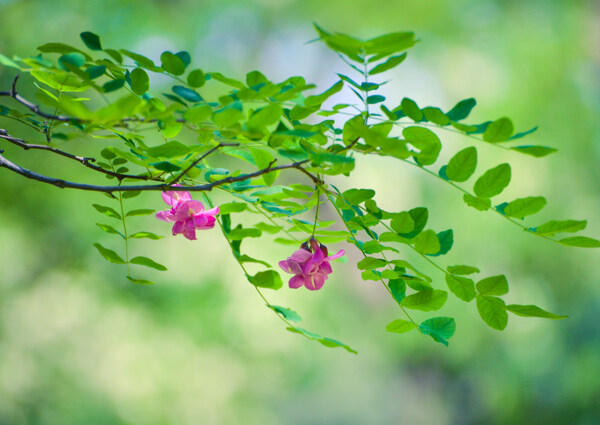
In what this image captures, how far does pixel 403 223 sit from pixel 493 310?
0.36 ft

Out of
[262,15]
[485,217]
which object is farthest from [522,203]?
[262,15]

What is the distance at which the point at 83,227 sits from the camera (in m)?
3.18

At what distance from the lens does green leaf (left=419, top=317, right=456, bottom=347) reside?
1.79 ft

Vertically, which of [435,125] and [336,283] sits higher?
[435,125]

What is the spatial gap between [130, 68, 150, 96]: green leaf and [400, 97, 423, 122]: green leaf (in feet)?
0.76

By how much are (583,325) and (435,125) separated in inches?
141

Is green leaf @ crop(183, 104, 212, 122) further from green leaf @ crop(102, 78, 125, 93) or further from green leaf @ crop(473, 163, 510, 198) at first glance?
green leaf @ crop(473, 163, 510, 198)

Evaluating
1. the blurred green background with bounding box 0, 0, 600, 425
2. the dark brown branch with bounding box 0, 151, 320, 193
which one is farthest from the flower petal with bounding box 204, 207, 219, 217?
the blurred green background with bounding box 0, 0, 600, 425

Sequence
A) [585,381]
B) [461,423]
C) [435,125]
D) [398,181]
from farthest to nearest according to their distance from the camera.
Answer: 1. [461,423]
2. [398,181]
3. [585,381]
4. [435,125]

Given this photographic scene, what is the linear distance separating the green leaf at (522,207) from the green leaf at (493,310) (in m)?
0.08

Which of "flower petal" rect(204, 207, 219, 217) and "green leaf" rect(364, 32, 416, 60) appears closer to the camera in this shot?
"green leaf" rect(364, 32, 416, 60)

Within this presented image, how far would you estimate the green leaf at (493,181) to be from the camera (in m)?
0.51

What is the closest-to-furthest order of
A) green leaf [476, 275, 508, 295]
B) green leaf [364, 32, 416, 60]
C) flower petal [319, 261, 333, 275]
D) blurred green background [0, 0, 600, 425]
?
green leaf [364, 32, 416, 60] → green leaf [476, 275, 508, 295] → flower petal [319, 261, 333, 275] → blurred green background [0, 0, 600, 425]

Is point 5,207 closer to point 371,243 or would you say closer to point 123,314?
point 123,314
